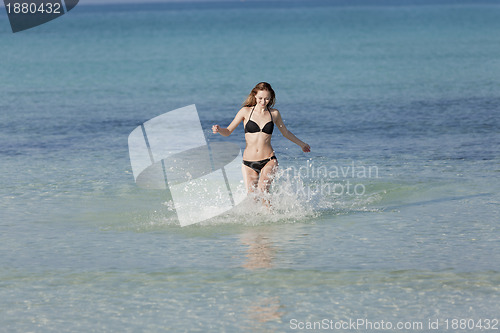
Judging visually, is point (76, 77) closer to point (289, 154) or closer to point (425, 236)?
point (289, 154)

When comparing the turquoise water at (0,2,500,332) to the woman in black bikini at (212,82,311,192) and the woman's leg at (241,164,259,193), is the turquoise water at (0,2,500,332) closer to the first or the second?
the woman's leg at (241,164,259,193)

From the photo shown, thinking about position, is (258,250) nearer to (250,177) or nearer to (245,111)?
(250,177)

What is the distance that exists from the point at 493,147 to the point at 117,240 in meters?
8.66

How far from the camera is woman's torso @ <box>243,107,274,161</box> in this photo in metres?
10.8

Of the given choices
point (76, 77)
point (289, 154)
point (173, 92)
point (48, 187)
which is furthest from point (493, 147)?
point (76, 77)

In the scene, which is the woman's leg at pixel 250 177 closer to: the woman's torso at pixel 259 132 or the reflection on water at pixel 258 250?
the woman's torso at pixel 259 132

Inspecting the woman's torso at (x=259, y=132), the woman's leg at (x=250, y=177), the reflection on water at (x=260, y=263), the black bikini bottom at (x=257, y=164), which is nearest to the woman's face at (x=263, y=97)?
the woman's torso at (x=259, y=132)

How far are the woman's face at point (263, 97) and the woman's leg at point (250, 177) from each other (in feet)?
2.73

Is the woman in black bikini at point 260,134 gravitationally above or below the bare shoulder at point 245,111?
below

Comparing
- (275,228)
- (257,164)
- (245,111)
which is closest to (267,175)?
(257,164)

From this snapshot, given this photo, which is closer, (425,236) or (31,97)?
(425,236)

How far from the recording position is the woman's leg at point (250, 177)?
1102cm

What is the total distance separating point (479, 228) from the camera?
34.4 feet

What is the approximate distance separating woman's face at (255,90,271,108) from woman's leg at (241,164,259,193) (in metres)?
0.83
